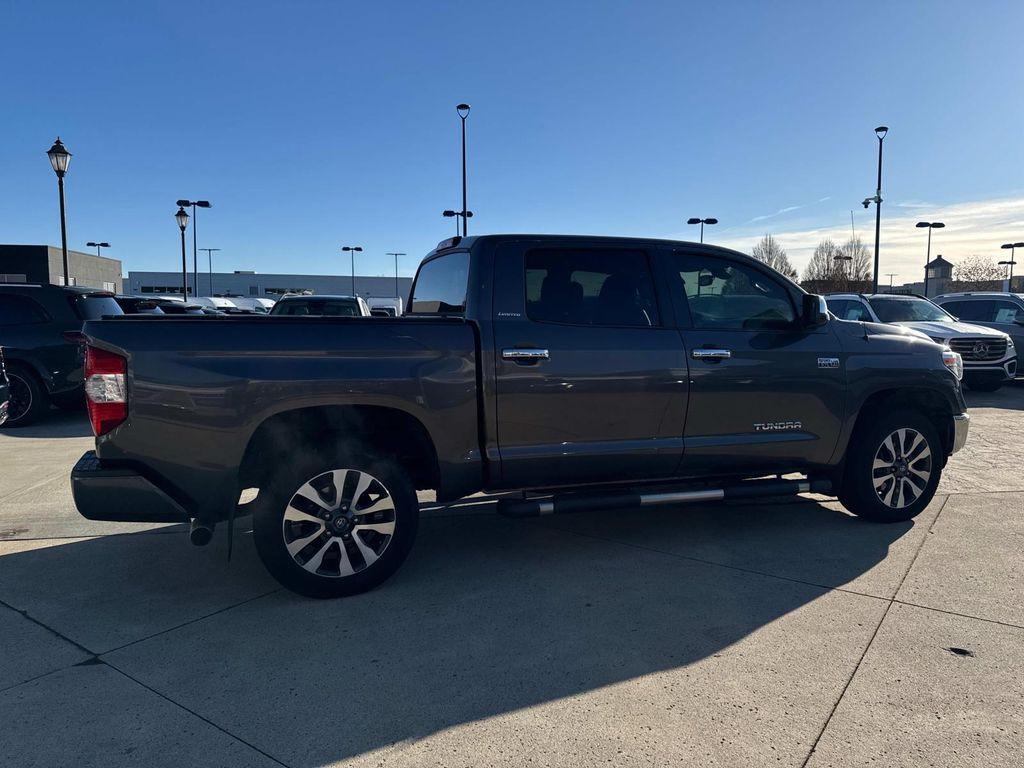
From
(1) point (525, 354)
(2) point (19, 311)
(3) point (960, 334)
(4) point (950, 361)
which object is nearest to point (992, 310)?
(3) point (960, 334)

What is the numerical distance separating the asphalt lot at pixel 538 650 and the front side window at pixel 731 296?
1490mm

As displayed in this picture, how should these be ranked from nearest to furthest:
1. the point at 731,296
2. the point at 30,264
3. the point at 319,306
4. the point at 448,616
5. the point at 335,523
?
the point at 448,616 → the point at 335,523 → the point at 731,296 → the point at 319,306 → the point at 30,264

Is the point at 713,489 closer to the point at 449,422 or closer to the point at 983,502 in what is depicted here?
the point at 449,422

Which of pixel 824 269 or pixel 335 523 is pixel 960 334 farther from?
pixel 824 269

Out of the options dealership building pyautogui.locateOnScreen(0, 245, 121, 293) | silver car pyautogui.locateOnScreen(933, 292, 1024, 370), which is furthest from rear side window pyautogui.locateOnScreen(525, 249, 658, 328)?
dealership building pyautogui.locateOnScreen(0, 245, 121, 293)

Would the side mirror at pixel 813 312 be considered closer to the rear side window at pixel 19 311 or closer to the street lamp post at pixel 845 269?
the rear side window at pixel 19 311

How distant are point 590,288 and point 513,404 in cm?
92

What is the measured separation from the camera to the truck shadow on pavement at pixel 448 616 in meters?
2.89

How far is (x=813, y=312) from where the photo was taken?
4.70 m

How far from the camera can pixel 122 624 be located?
11.8ft

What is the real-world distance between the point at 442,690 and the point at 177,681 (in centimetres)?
115

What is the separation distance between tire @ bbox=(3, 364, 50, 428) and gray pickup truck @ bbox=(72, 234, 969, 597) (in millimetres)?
6786

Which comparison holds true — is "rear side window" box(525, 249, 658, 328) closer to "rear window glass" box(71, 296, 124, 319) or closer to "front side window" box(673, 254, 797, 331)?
"front side window" box(673, 254, 797, 331)

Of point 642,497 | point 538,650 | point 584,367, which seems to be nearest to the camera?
point 538,650
